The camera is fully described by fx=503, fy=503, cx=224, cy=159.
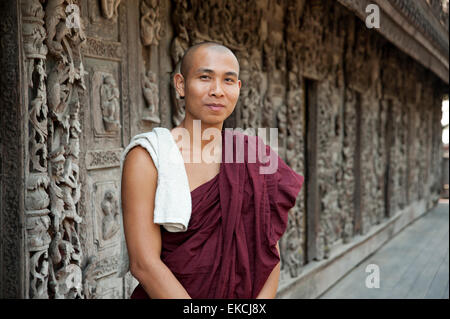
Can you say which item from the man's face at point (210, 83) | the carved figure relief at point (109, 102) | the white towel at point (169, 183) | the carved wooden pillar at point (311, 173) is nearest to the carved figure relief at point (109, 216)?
the carved figure relief at point (109, 102)

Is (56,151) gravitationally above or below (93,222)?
above

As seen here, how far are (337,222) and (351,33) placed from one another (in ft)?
10.1

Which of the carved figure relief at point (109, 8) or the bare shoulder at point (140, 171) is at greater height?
the carved figure relief at point (109, 8)

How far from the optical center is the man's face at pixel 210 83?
6.12 ft

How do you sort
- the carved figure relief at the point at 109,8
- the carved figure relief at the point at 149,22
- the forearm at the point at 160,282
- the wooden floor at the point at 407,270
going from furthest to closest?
1. the wooden floor at the point at 407,270
2. the carved figure relief at the point at 149,22
3. the carved figure relief at the point at 109,8
4. the forearm at the point at 160,282

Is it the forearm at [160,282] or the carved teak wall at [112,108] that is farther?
the carved teak wall at [112,108]

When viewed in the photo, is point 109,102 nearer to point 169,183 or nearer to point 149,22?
point 149,22

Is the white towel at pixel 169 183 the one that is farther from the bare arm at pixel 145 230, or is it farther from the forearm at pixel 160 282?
the forearm at pixel 160 282

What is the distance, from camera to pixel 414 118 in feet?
44.6

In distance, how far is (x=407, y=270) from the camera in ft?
27.1

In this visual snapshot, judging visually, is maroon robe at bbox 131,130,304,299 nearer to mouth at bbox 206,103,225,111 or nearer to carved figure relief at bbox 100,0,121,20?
mouth at bbox 206,103,225,111

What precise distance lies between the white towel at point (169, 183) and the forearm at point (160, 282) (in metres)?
0.14
